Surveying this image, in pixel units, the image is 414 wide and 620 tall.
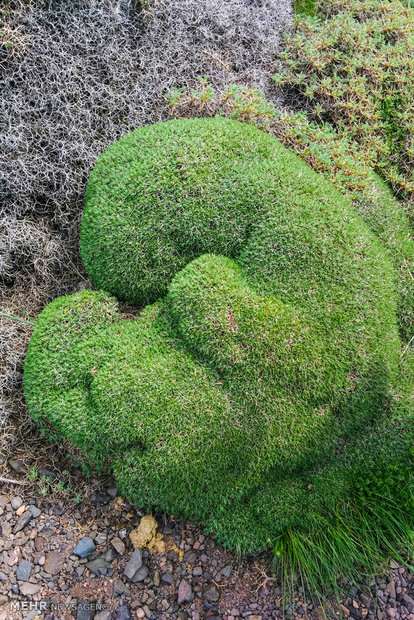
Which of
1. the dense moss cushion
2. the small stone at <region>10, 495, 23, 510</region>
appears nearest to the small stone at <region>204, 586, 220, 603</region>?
the dense moss cushion

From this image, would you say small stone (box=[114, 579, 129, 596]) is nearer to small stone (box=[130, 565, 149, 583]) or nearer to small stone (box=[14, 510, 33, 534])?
small stone (box=[130, 565, 149, 583])

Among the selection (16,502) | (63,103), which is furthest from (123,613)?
(63,103)

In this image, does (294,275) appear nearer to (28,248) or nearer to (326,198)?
Result: (326,198)

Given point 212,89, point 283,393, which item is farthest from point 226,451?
point 212,89

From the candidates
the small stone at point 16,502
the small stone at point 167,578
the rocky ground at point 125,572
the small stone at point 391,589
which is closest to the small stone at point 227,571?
the rocky ground at point 125,572

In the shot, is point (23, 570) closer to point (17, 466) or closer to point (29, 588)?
point (29, 588)
